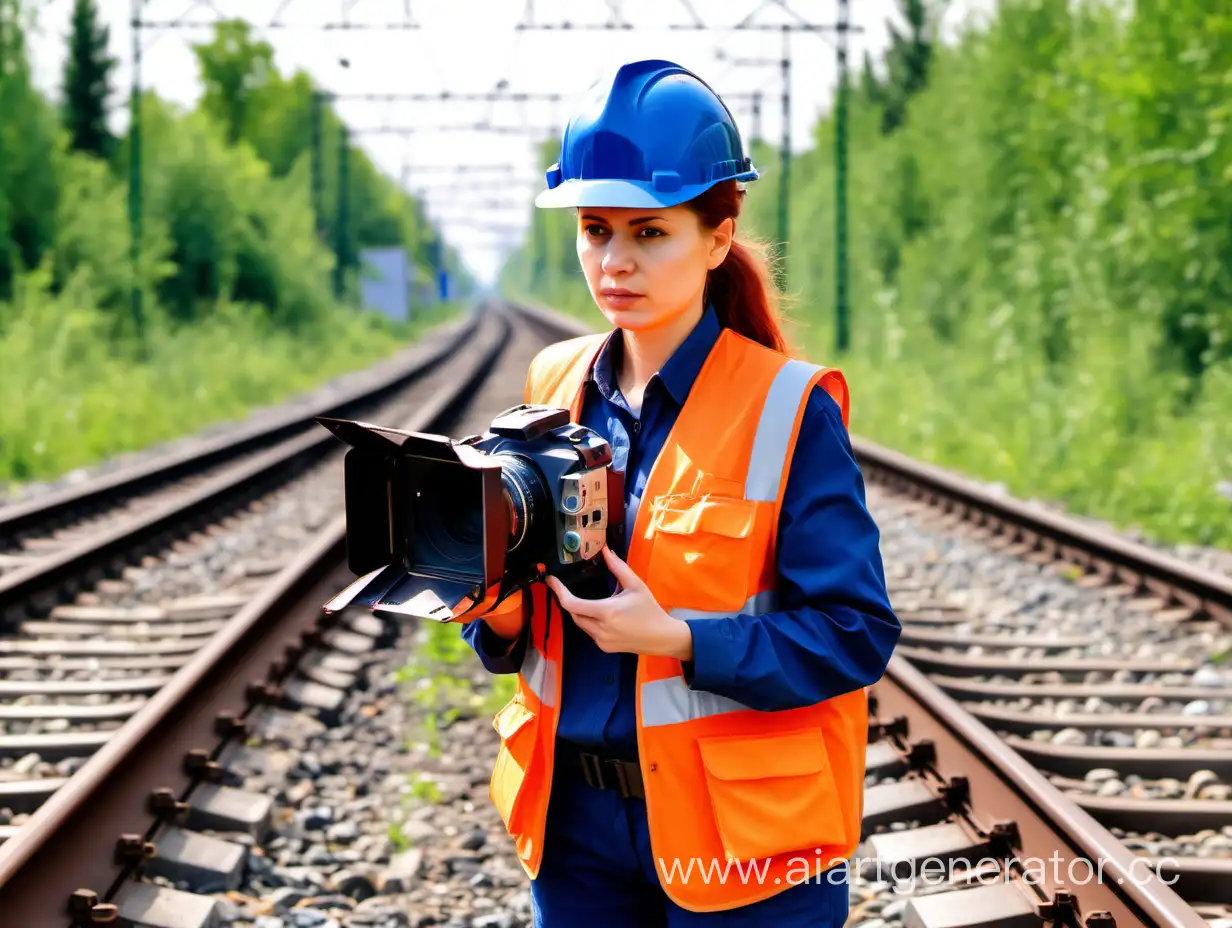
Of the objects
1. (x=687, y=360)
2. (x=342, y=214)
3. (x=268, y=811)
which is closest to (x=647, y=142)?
(x=687, y=360)

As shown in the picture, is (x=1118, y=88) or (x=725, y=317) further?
(x=1118, y=88)

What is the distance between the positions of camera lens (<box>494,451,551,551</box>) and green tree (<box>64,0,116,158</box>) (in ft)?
136

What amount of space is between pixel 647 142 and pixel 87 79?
1704 inches

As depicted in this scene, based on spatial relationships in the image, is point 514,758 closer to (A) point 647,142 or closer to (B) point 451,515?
(B) point 451,515

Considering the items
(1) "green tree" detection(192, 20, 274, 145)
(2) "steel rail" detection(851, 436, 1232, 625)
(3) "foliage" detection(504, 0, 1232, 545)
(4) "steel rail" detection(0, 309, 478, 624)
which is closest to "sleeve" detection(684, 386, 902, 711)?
(2) "steel rail" detection(851, 436, 1232, 625)

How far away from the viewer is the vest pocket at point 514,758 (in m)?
1.86

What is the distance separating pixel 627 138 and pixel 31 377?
14010 millimetres

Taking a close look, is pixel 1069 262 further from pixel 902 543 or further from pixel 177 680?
pixel 177 680

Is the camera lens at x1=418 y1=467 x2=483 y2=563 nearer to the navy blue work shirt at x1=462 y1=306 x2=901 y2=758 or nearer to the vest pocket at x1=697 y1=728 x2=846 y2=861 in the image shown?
the navy blue work shirt at x1=462 y1=306 x2=901 y2=758

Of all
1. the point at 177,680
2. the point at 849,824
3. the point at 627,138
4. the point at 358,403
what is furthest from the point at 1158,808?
the point at 358,403

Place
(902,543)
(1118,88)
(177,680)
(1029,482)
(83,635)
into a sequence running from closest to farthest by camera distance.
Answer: (177,680), (83,635), (902,543), (1029,482), (1118,88)

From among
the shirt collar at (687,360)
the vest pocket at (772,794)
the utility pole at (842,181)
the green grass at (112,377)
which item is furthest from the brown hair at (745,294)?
the utility pole at (842,181)

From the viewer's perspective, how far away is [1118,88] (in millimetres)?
11984

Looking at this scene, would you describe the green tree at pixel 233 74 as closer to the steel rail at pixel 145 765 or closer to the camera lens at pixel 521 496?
the steel rail at pixel 145 765
